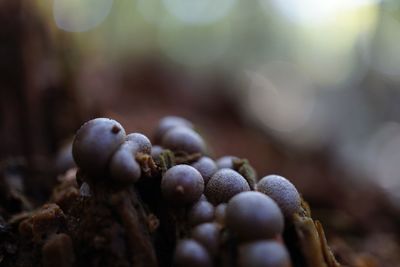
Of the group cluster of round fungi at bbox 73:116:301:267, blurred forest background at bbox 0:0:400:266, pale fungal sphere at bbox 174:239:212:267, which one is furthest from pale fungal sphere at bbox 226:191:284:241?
blurred forest background at bbox 0:0:400:266

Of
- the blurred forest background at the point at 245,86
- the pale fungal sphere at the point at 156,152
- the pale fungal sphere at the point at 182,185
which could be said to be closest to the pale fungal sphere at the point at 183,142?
the pale fungal sphere at the point at 156,152

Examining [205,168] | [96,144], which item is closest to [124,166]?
[96,144]

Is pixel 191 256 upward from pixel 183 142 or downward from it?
downward

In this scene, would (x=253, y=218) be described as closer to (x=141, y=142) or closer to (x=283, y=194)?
(x=283, y=194)

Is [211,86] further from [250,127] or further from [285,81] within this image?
[285,81]

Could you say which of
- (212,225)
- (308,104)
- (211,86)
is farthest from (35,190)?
(308,104)

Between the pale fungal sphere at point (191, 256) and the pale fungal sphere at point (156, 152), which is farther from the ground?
the pale fungal sphere at point (156, 152)

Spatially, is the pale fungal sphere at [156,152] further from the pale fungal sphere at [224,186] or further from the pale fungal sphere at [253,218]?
the pale fungal sphere at [253,218]
